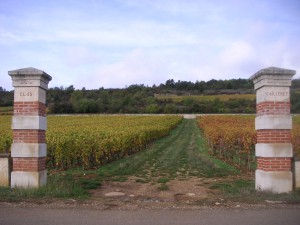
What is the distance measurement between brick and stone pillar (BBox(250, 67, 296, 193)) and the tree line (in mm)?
66617

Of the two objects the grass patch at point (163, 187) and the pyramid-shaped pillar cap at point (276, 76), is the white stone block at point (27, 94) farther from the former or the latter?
the pyramid-shaped pillar cap at point (276, 76)

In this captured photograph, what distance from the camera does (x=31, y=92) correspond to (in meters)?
9.74

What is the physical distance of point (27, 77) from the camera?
9.72 metres

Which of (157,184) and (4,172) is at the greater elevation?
(4,172)

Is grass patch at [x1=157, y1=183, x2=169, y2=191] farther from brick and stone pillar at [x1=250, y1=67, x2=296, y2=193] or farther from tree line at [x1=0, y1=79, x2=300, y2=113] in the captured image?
tree line at [x1=0, y1=79, x2=300, y2=113]

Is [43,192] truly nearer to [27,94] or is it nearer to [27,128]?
[27,128]

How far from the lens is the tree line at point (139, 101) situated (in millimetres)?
76312

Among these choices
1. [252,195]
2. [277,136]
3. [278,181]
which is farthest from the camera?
[277,136]

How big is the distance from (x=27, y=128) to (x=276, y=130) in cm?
632

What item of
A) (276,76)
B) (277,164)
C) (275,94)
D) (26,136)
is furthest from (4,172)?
(276,76)

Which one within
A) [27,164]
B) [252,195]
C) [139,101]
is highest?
[139,101]

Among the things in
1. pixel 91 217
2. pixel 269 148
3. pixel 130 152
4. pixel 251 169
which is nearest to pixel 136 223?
pixel 91 217

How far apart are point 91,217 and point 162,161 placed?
11.0 meters

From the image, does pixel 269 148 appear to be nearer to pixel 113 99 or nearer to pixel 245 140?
pixel 245 140
